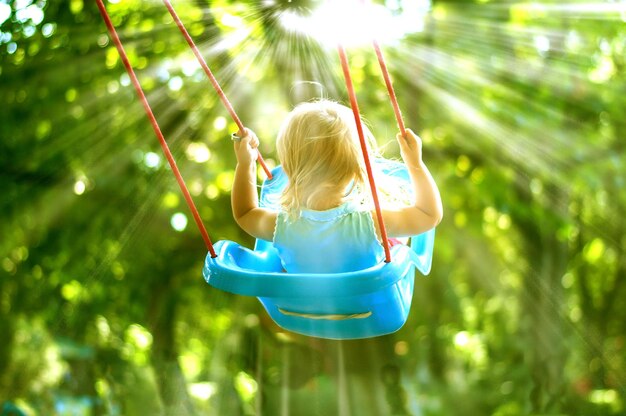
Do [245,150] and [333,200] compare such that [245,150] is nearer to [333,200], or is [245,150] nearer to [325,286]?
[333,200]

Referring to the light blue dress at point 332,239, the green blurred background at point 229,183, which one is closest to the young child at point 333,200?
the light blue dress at point 332,239

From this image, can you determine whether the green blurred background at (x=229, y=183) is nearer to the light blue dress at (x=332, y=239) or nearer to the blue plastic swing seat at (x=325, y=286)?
the blue plastic swing seat at (x=325, y=286)

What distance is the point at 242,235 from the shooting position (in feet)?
10.4

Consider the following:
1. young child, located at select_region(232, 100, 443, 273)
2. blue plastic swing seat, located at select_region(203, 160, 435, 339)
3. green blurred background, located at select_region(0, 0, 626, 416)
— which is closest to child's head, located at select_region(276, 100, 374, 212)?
young child, located at select_region(232, 100, 443, 273)

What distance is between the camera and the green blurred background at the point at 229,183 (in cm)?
301

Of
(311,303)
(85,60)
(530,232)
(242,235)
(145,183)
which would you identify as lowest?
(530,232)

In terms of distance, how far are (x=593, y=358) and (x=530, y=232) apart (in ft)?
2.96

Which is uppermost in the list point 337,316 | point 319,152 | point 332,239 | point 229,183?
point 319,152

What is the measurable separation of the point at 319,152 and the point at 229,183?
2167 mm

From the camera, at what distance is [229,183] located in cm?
326

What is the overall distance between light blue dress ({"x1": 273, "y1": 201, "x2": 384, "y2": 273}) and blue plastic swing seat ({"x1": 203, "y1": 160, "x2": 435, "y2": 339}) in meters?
0.05

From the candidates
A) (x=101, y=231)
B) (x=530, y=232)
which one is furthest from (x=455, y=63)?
(x=101, y=231)

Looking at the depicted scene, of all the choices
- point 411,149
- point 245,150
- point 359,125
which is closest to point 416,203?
point 411,149

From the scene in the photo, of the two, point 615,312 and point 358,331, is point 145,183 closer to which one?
point 358,331
